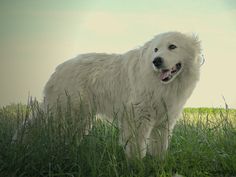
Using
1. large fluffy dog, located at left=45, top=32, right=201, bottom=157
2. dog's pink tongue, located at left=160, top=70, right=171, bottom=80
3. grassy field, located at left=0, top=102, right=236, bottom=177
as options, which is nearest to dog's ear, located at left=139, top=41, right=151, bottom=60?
large fluffy dog, located at left=45, top=32, right=201, bottom=157

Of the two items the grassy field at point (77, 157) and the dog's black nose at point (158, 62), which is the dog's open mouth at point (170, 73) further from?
the grassy field at point (77, 157)

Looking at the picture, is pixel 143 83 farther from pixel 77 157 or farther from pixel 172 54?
pixel 77 157

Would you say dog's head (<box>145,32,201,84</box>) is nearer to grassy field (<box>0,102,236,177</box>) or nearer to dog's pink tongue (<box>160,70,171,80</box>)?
dog's pink tongue (<box>160,70,171,80</box>)

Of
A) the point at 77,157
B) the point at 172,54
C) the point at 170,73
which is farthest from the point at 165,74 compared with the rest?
the point at 77,157

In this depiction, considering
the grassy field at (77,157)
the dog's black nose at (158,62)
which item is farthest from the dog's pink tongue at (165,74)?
the grassy field at (77,157)

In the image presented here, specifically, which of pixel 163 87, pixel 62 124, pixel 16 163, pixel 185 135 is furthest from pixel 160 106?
pixel 16 163

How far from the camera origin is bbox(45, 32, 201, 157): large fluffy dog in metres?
5.52

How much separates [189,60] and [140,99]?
87 cm

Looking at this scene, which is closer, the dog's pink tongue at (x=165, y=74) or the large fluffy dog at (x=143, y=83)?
the large fluffy dog at (x=143, y=83)

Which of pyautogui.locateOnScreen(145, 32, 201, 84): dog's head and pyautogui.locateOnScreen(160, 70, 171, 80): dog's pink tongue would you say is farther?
pyautogui.locateOnScreen(160, 70, 171, 80): dog's pink tongue

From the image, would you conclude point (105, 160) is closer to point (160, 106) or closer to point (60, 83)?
point (160, 106)

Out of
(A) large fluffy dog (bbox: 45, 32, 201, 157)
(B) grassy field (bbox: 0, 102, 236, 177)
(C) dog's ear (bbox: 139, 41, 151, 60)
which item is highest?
(C) dog's ear (bbox: 139, 41, 151, 60)

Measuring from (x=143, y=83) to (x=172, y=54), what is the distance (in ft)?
1.98

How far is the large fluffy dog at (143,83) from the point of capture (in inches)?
217
